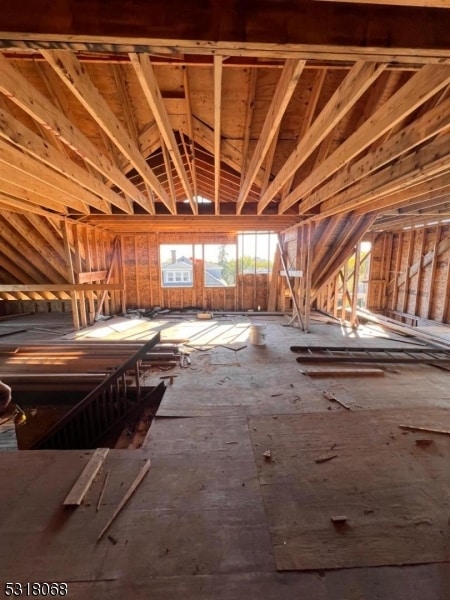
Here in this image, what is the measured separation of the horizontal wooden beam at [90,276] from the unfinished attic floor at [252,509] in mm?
4686

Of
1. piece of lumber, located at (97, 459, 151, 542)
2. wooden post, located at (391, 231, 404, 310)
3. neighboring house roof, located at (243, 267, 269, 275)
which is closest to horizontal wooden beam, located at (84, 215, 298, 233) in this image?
neighboring house roof, located at (243, 267, 269, 275)

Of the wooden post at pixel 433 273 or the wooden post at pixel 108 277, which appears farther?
the wooden post at pixel 433 273

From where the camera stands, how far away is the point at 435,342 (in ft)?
18.4

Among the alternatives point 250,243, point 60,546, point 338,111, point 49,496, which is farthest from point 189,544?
point 250,243

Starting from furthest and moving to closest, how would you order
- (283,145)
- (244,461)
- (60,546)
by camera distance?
(283,145)
(244,461)
(60,546)

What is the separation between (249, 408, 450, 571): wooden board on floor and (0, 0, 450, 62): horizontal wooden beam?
2.61m

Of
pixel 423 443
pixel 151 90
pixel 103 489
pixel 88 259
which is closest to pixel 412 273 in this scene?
pixel 423 443

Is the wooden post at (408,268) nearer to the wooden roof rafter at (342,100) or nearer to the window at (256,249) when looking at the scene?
the window at (256,249)

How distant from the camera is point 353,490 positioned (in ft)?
6.48

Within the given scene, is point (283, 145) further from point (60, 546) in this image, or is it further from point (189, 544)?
point (60, 546)

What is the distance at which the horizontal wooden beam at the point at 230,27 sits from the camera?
1.11m

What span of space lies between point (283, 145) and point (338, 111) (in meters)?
1.90

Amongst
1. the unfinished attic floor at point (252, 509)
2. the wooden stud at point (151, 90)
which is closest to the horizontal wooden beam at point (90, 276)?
the unfinished attic floor at point (252, 509)

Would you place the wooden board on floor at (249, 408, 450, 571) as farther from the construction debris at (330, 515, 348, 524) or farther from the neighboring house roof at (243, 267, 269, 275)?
the neighboring house roof at (243, 267, 269, 275)
